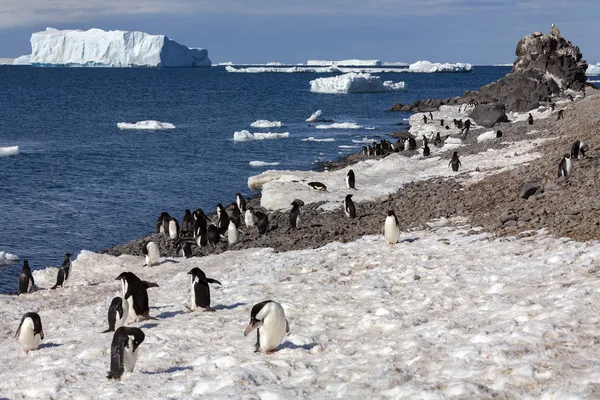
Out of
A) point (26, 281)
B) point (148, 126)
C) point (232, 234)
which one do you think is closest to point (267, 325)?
point (26, 281)

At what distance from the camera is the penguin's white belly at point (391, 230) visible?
13.8m

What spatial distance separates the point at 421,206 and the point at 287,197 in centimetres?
534

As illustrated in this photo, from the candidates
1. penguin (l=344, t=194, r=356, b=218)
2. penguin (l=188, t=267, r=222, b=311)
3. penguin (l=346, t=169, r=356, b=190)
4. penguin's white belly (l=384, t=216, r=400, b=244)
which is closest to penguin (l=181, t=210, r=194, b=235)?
penguin (l=346, t=169, r=356, b=190)

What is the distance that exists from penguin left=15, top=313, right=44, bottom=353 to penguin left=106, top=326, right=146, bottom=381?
6.09 ft

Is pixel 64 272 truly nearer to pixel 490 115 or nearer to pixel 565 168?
pixel 565 168

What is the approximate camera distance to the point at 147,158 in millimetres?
43781

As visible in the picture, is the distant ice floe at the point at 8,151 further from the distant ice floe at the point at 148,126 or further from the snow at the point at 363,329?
the snow at the point at 363,329

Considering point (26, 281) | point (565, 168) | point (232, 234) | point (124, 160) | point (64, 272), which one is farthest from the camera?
point (124, 160)

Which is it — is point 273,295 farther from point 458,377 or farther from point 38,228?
point 38,228

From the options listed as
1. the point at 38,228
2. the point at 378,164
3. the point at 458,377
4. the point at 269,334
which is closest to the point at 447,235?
the point at 269,334

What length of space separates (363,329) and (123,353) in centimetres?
288

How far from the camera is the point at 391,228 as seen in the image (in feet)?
45.3

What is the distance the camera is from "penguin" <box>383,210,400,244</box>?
45.2 feet

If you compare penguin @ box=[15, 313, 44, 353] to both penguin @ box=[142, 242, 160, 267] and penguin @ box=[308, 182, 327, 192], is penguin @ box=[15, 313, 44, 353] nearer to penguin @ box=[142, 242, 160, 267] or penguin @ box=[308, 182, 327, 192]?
penguin @ box=[142, 242, 160, 267]
